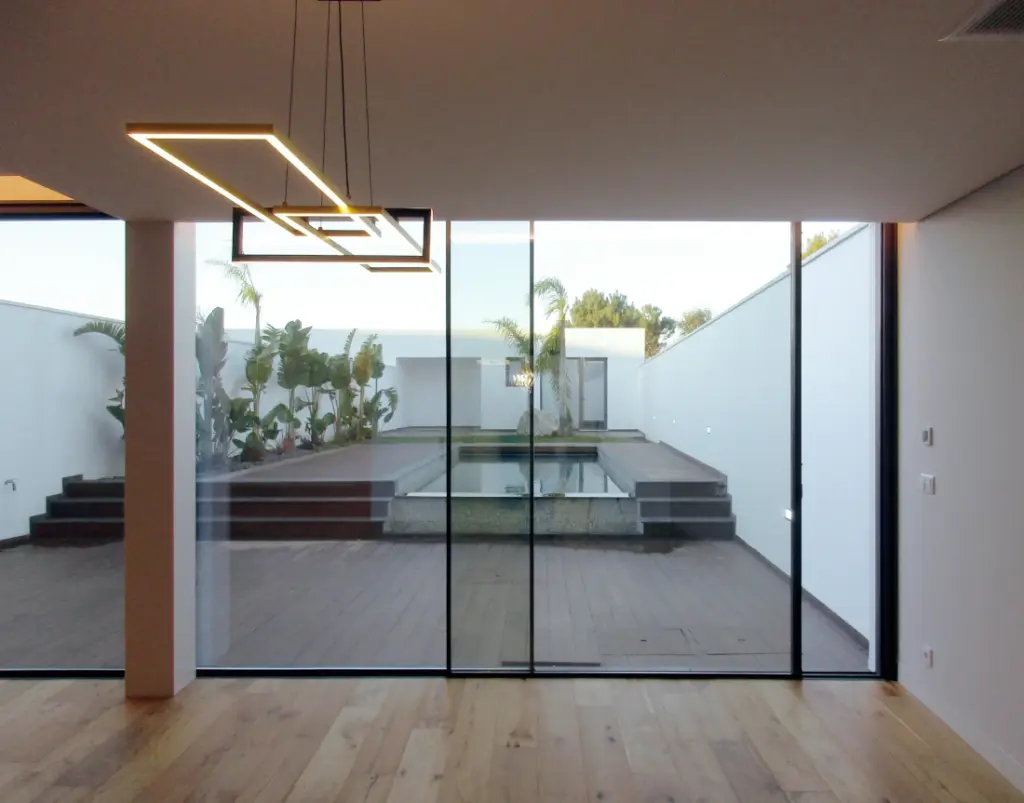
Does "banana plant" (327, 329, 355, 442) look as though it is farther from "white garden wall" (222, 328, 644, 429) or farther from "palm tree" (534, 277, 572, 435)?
"palm tree" (534, 277, 572, 435)

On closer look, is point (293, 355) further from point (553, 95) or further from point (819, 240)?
point (819, 240)

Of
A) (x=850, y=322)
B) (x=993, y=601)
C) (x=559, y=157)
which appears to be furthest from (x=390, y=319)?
(x=993, y=601)

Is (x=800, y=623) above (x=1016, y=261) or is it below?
below

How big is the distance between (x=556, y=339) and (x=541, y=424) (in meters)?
0.56

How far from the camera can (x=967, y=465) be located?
3.26 meters

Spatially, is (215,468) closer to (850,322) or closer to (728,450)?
(728,450)

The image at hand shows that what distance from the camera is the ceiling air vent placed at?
5.54 ft

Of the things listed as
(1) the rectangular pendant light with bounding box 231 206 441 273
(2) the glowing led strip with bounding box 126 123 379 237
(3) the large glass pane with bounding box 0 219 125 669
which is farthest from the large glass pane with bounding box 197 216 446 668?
(2) the glowing led strip with bounding box 126 123 379 237

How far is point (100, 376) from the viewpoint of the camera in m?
4.17

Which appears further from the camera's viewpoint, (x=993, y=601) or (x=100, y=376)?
(x=100, y=376)

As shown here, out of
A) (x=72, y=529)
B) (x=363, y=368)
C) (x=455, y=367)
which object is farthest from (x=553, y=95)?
(x=72, y=529)

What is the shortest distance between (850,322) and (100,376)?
4867 millimetres

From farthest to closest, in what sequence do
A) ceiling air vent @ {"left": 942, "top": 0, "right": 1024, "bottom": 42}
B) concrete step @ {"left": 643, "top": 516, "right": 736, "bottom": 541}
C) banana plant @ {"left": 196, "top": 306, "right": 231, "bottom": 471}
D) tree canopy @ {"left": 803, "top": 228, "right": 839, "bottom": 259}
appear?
1. tree canopy @ {"left": 803, "top": 228, "right": 839, "bottom": 259}
2. concrete step @ {"left": 643, "top": 516, "right": 736, "bottom": 541}
3. banana plant @ {"left": 196, "top": 306, "right": 231, "bottom": 471}
4. ceiling air vent @ {"left": 942, "top": 0, "right": 1024, "bottom": 42}

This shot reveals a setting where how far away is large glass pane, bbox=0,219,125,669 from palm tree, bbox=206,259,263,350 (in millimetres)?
617
